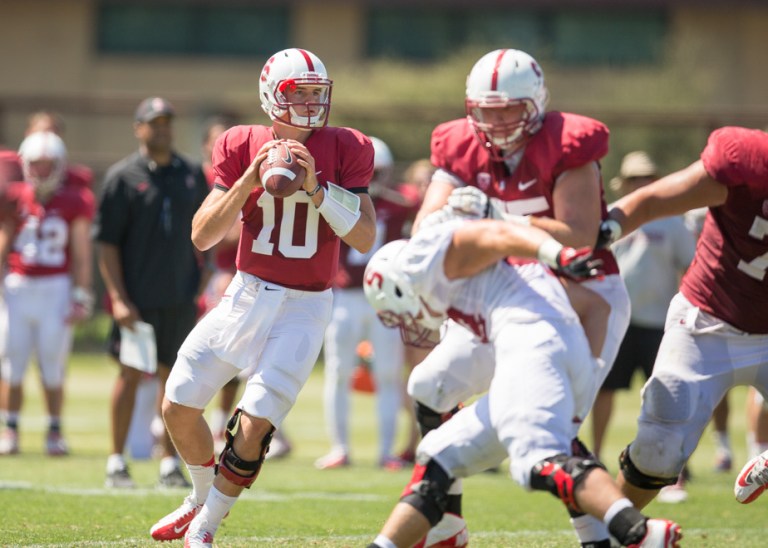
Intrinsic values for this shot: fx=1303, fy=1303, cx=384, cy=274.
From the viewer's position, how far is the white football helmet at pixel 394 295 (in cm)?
431

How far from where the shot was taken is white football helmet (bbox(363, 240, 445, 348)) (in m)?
4.31

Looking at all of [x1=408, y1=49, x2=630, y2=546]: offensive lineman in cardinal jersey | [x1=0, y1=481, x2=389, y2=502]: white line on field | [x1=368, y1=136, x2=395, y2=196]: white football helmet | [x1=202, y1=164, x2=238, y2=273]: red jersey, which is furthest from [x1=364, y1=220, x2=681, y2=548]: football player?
[x1=368, y1=136, x2=395, y2=196]: white football helmet

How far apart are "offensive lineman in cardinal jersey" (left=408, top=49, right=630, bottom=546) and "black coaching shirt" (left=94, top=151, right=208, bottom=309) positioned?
10.7 feet

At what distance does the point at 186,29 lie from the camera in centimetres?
2606

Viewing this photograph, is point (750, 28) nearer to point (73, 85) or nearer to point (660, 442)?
point (73, 85)

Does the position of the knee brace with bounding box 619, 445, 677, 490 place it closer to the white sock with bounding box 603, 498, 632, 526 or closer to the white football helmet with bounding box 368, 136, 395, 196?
the white sock with bounding box 603, 498, 632, 526

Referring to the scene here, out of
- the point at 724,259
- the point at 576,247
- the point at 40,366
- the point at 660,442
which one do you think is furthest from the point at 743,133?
the point at 40,366

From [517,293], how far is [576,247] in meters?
0.43

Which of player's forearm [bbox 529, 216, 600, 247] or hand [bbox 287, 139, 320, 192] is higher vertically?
hand [bbox 287, 139, 320, 192]

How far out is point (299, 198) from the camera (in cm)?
516

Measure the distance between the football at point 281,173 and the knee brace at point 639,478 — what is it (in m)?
1.70

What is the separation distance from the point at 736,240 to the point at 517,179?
3.12ft

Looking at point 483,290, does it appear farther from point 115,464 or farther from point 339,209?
point 115,464

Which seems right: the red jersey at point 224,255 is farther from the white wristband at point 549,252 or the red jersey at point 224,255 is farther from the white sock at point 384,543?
the white wristband at point 549,252
